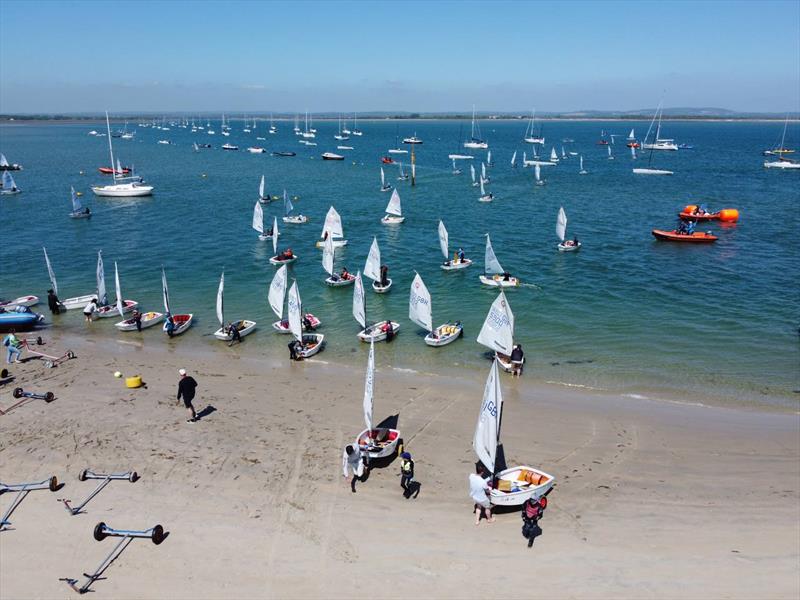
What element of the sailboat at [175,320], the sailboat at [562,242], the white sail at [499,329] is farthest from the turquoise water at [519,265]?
the white sail at [499,329]

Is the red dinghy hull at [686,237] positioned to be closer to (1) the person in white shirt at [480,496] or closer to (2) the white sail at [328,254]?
Result: (2) the white sail at [328,254]

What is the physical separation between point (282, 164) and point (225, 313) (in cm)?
9377

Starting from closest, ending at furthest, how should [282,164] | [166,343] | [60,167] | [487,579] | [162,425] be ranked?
[487,579] → [162,425] → [166,343] → [60,167] → [282,164]

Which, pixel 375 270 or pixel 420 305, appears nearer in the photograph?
pixel 420 305

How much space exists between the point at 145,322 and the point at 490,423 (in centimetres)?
2311

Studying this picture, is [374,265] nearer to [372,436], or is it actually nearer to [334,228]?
[334,228]

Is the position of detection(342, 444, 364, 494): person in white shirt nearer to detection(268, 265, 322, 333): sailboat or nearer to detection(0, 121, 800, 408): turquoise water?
detection(0, 121, 800, 408): turquoise water

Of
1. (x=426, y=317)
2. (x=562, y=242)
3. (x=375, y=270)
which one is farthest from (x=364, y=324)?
(x=562, y=242)

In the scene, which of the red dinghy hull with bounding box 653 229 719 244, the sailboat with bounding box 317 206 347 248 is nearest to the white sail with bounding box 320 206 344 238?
the sailboat with bounding box 317 206 347 248

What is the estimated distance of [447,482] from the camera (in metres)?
16.3

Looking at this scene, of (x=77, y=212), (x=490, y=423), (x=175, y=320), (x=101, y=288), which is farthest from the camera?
(x=77, y=212)

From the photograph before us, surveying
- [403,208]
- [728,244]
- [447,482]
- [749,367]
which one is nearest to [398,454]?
[447,482]

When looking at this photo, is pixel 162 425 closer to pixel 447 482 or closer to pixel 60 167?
pixel 447 482

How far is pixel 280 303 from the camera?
29.1 metres
